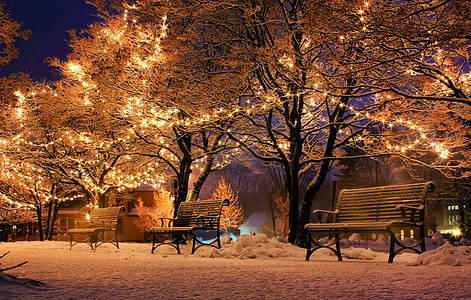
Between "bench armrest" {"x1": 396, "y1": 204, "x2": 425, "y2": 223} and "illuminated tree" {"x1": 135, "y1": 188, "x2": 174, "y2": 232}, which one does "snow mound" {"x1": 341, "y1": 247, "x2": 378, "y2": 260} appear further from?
"illuminated tree" {"x1": 135, "y1": 188, "x2": 174, "y2": 232}

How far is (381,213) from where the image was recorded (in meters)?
7.74

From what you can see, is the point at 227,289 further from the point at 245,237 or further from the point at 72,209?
the point at 72,209

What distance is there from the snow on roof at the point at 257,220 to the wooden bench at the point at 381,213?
49.6 meters

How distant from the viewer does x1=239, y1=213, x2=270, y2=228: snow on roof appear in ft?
192

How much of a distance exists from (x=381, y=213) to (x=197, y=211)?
4.63m

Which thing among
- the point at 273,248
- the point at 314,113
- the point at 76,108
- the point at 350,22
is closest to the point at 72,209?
the point at 76,108

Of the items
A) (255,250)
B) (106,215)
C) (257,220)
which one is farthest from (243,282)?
(257,220)

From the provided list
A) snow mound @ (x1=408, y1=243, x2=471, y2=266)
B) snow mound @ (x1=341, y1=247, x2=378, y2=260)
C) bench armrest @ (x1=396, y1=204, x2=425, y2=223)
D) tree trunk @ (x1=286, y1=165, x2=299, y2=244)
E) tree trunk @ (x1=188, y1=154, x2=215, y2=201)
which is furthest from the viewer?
tree trunk @ (x1=188, y1=154, x2=215, y2=201)

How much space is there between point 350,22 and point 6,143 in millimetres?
15418

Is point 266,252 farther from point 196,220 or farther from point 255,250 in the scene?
point 196,220

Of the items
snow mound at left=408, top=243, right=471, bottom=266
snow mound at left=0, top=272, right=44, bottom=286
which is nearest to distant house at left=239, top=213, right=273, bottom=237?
snow mound at left=408, top=243, right=471, bottom=266

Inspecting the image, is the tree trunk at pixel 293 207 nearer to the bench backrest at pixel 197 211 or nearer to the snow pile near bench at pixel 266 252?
the snow pile near bench at pixel 266 252

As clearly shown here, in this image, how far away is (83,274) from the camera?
5.60 meters

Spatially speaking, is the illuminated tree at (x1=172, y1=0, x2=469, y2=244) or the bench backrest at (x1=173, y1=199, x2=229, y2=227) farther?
the bench backrest at (x1=173, y1=199, x2=229, y2=227)
